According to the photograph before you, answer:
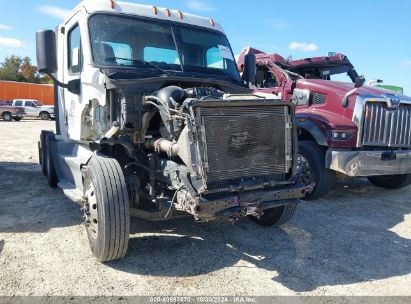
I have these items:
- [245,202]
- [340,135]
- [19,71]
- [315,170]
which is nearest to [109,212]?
[245,202]

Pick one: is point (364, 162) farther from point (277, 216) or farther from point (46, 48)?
point (46, 48)

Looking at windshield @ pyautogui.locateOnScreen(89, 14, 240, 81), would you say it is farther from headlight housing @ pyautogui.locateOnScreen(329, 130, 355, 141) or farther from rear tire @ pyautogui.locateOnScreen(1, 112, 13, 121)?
rear tire @ pyautogui.locateOnScreen(1, 112, 13, 121)

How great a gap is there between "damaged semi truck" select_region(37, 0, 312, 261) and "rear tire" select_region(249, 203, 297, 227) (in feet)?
0.06

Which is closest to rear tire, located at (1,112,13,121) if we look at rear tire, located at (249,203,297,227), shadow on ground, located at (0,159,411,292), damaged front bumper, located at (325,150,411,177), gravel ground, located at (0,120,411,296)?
shadow on ground, located at (0,159,411,292)

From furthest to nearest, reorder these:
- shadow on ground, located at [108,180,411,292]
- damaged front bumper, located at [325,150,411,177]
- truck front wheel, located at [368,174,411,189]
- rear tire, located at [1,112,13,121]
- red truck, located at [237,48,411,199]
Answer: rear tire, located at [1,112,13,121]
truck front wheel, located at [368,174,411,189]
red truck, located at [237,48,411,199]
damaged front bumper, located at [325,150,411,177]
shadow on ground, located at [108,180,411,292]

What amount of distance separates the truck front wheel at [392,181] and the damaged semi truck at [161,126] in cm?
399

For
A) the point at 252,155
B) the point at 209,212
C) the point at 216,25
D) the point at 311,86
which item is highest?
the point at 216,25

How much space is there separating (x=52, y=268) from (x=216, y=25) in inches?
151

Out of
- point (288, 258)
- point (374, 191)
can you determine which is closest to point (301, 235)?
point (288, 258)

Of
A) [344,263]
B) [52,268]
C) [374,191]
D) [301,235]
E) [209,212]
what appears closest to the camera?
[209,212]

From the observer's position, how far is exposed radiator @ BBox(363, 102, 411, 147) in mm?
6566

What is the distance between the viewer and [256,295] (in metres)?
Answer: 3.54

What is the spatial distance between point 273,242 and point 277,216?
14.4 inches

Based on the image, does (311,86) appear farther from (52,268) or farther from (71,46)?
(52,268)
